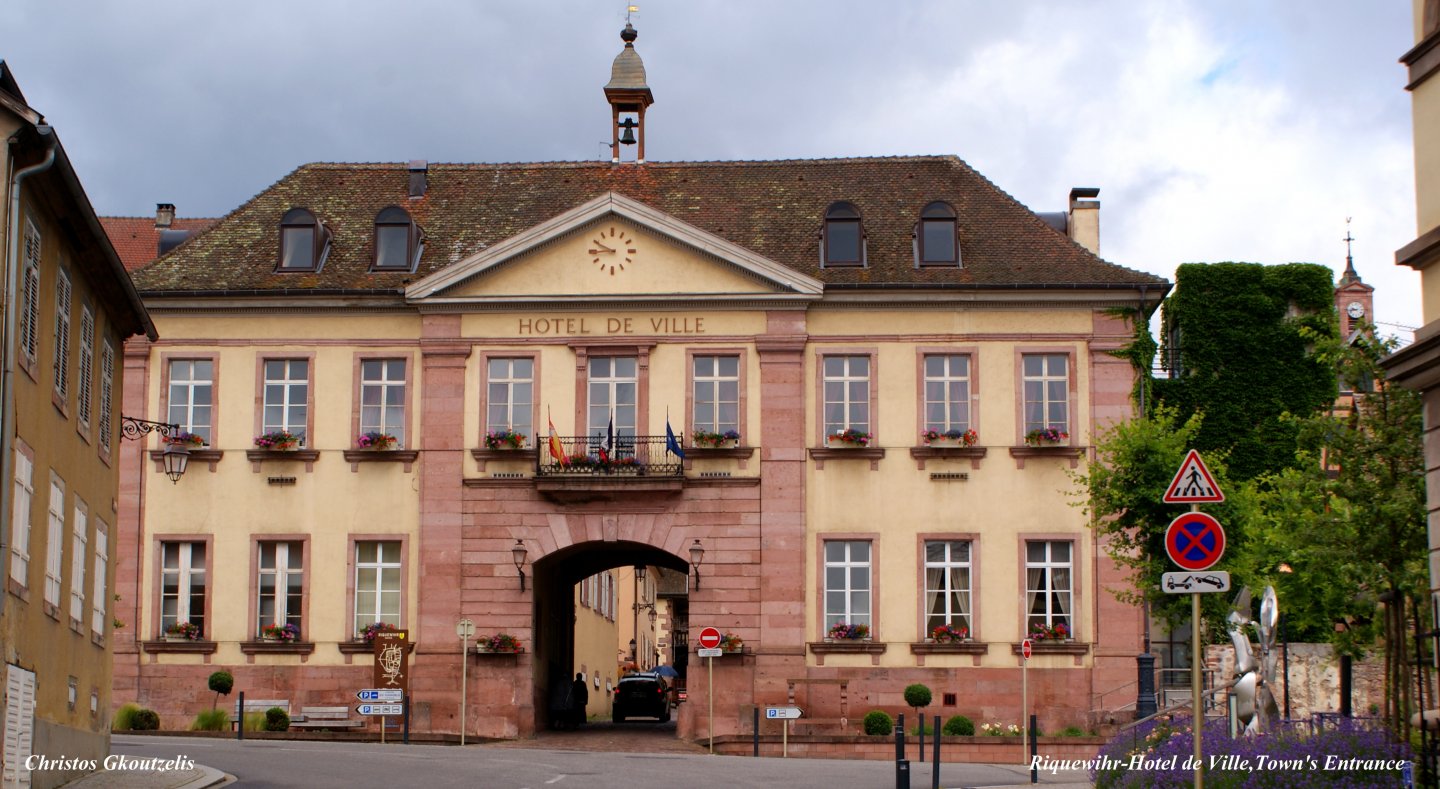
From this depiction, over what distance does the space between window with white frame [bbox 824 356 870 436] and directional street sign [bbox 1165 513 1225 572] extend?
24.4 metres

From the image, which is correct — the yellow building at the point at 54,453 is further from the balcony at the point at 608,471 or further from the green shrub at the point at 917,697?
the green shrub at the point at 917,697

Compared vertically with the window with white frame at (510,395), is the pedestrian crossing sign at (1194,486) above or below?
below

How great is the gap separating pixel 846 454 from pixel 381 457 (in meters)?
9.78

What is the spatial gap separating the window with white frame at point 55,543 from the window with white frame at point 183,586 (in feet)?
56.8

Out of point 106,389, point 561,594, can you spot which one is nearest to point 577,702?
point 561,594

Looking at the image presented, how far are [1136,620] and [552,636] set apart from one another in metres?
13.3

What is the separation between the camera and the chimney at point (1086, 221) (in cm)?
4594

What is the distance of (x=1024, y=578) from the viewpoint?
41719 millimetres

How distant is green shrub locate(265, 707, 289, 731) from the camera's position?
4091 centimetres

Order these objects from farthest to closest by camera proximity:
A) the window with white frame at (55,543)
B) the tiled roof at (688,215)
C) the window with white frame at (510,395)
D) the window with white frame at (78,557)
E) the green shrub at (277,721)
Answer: the tiled roof at (688,215) < the window with white frame at (510,395) < the green shrub at (277,721) < the window with white frame at (78,557) < the window with white frame at (55,543)

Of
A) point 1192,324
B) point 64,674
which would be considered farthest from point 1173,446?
point 64,674

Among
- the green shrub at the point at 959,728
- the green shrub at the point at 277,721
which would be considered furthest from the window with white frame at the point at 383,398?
the green shrub at the point at 959,728

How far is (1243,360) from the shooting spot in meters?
46.2

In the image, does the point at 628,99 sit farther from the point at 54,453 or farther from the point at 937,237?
the point at 54,453
